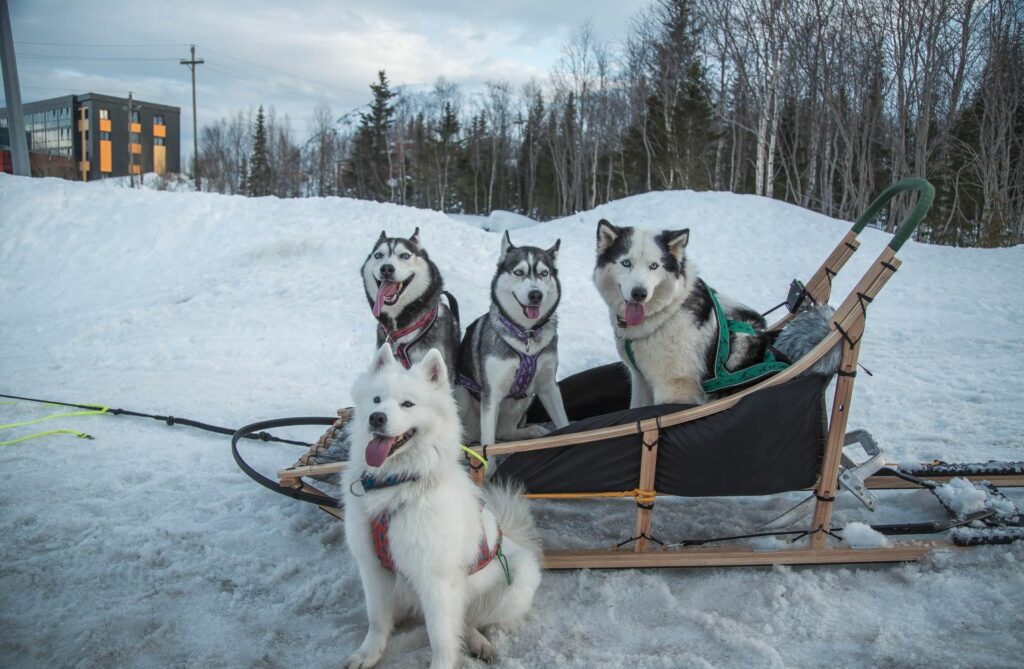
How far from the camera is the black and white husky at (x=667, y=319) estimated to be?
303cm

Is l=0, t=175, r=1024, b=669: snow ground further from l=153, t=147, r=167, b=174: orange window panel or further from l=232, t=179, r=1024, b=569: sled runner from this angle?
l=153, t=147, r=167, b=174: orange window panel

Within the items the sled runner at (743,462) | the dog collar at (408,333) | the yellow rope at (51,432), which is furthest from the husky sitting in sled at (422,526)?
the yellow rope at (51,432)

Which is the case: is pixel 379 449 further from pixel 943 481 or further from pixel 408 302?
pixel 943 481

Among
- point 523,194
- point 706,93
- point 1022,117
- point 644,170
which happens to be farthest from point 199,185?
point 1022,117

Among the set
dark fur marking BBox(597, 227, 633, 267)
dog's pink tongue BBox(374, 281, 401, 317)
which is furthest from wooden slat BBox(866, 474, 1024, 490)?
dog's pink tongue BBox(374, 281, 401, 317)

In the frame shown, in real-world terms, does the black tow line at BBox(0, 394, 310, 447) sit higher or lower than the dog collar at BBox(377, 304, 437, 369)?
lower

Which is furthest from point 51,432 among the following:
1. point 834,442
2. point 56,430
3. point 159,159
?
point 159,159

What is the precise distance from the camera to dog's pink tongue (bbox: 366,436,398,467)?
81.6 inches

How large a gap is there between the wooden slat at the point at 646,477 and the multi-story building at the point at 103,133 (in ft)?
46.6

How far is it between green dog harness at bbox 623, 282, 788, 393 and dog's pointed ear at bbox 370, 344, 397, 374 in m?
1.38

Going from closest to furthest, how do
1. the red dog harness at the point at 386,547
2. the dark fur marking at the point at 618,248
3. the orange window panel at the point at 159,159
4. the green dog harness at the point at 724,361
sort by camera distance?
1. the red dog harness at the point at 386,547
2. the green dog harness at the point at 724,361
3. the dark fur marking at the point at 618,248
4. the orange window panel at the point at 159,159

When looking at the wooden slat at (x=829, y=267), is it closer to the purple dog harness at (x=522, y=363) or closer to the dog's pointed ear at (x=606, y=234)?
the dog's pointed ear at (x=606, y=234)

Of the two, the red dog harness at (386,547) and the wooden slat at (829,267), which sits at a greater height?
the wooden slat at (829,267)

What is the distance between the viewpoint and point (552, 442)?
8.76 ft
